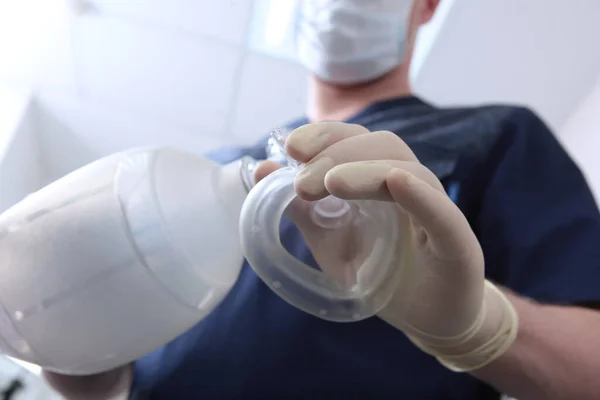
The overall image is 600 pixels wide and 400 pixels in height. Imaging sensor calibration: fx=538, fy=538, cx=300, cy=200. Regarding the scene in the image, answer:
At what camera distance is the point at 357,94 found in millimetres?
978

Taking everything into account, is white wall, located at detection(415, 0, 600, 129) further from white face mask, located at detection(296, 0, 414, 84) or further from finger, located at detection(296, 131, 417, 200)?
finger, located at detection(296, 131, 417, 200)

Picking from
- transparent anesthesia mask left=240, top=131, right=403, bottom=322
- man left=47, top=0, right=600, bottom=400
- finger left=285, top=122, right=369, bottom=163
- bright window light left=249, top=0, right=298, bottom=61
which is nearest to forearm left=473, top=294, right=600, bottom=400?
man left=47, top=0, right=600, bottom=400

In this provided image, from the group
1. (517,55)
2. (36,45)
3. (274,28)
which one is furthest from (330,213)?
(36,45)

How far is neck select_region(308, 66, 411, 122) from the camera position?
967mm

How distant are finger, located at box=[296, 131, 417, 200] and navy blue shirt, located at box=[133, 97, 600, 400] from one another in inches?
11.3

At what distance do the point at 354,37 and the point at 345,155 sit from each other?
21.6 inches

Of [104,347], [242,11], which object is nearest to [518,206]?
[104,347]

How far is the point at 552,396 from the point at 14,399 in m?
0.98

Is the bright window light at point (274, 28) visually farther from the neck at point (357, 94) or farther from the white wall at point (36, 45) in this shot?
the white wall at point (36, 45)

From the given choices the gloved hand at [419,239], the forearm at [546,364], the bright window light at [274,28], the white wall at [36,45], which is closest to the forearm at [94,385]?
the gloved hand at [419,239]

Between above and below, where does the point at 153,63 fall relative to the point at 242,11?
below

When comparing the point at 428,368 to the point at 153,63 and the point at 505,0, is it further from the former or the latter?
the point at 153,63

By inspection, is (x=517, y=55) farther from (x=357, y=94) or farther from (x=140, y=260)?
(x=140, y=260)

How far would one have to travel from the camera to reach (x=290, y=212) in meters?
0.53
